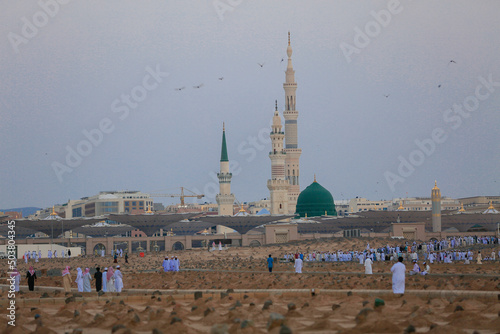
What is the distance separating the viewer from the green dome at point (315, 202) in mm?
92062

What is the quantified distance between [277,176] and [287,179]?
6.24 meters

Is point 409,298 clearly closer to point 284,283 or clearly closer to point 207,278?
point 284,283

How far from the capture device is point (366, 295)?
17.5 meters

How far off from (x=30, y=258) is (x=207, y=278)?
25.7 meters

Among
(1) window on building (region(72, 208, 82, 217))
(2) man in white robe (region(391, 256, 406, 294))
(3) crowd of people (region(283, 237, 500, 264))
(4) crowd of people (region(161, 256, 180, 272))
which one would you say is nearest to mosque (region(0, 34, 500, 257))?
(3) crowd of people (region(283, 237, 500, 264))

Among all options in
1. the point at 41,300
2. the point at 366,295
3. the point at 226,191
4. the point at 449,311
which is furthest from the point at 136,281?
the point at 226,191

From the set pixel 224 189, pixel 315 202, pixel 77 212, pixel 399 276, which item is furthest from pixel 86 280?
pixel 77 212

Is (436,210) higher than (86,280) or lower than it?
higher

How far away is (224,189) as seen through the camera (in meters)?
97.6

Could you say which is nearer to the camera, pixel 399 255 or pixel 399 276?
pixel 399 276

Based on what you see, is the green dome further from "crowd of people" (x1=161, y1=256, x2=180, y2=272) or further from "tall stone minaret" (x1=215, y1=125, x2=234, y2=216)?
"crowd of people" (x1=161, y1=256, x2=180, y2=272)

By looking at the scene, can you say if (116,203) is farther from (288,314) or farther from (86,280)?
(288,314)

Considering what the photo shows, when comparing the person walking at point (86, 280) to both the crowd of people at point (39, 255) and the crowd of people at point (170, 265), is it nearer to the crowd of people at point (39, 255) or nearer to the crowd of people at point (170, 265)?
the crowd of people at point (170, 265)

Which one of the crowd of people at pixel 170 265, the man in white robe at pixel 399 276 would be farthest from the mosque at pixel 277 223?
the man in white robe at pixel 399 276
